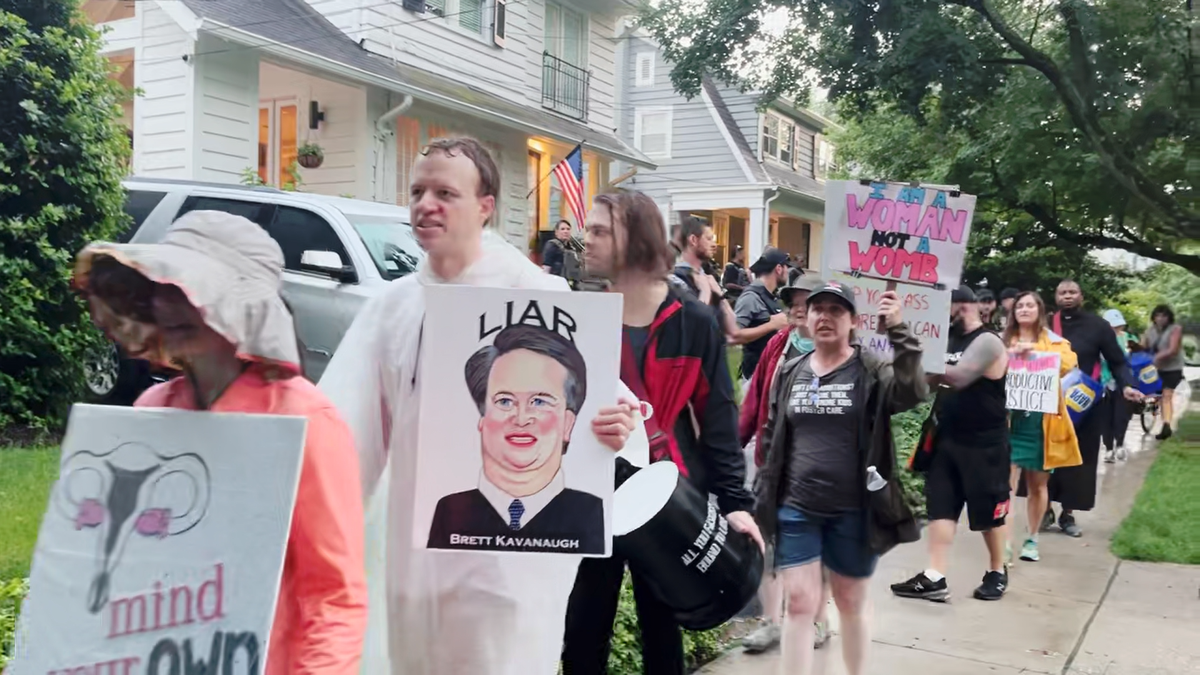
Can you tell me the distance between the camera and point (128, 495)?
175cm

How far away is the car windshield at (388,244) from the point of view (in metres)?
7.75

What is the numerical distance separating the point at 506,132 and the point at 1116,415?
8.81 metres

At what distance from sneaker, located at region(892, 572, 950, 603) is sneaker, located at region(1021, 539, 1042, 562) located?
1449 millimetres

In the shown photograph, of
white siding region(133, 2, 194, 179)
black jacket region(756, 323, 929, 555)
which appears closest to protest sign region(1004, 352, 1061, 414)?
black jacket region(756, 323, 929, 555)

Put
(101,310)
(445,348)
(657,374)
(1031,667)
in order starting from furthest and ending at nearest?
1. (1031,667)
2. (657,374)
3. (445,348)
4. (101,310)

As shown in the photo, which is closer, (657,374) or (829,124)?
(657,374)

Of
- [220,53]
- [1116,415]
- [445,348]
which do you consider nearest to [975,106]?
[1116,415]

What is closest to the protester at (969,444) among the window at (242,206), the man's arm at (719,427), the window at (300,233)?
the man's arm at (719,427)

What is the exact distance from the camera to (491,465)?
2340 millimetres

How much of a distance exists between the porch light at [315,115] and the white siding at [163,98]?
6.29ft

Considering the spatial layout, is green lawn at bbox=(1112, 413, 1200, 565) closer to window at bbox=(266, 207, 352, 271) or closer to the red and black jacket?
the red and black jacket

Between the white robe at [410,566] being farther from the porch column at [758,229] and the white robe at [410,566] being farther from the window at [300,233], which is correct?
the porch column at [758,229]

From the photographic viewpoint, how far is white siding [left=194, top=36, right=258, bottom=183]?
1070cm

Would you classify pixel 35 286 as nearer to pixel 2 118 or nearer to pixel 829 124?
pixel 2 118
